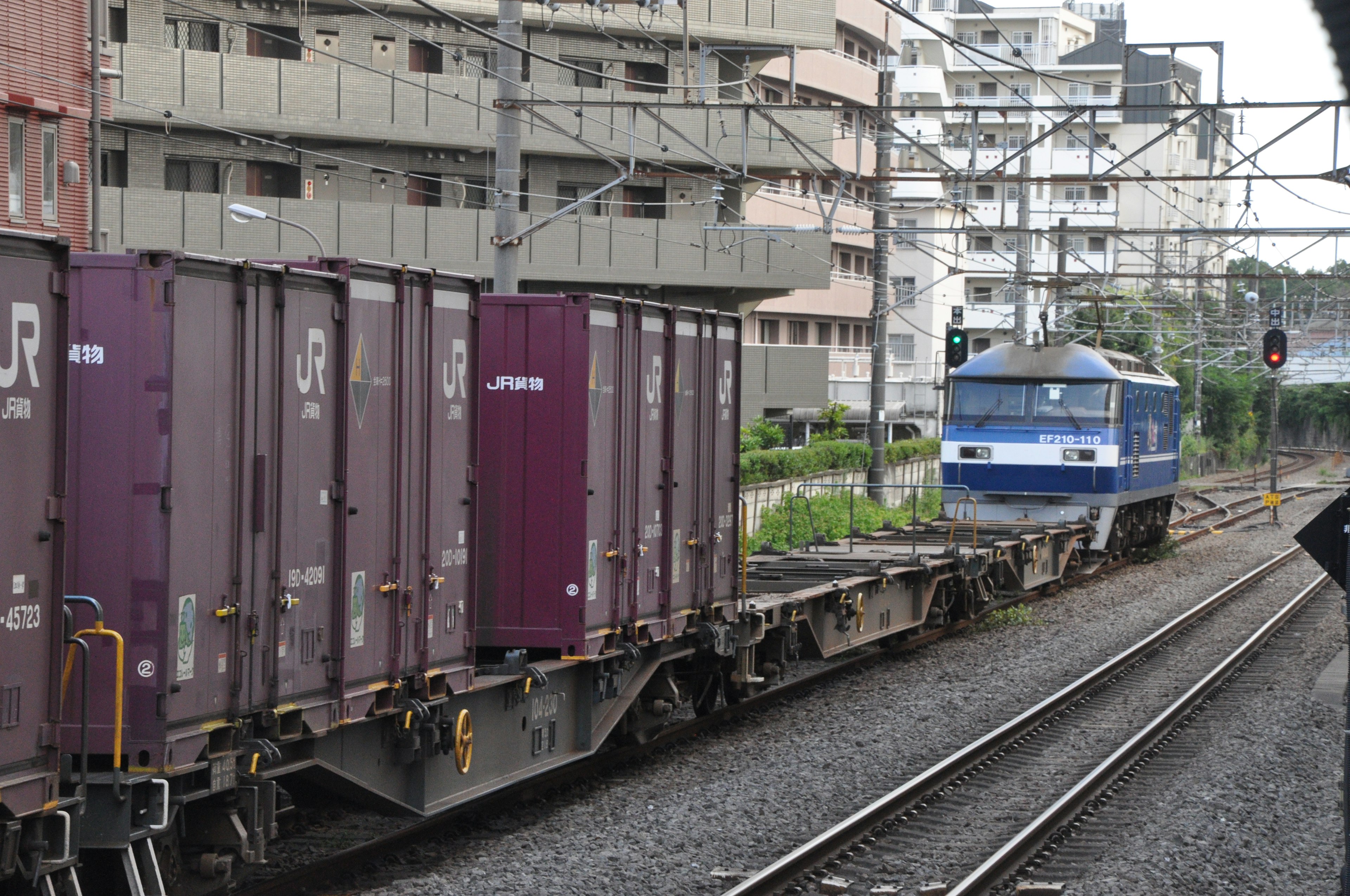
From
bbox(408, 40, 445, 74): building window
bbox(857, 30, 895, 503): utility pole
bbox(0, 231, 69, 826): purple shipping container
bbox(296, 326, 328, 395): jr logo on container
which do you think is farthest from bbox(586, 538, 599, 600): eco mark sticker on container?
bbox(408, 40, 445, 74): building window

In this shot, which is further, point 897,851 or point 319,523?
point 897,851

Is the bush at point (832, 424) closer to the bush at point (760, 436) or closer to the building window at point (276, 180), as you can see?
the bush at point (760, 436)

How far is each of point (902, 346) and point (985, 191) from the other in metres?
19.2

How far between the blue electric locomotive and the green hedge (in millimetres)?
4556

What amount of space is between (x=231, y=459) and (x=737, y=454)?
6.73 m

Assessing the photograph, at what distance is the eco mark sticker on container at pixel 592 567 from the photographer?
10.7 m

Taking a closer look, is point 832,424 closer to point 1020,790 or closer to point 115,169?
point 115,169

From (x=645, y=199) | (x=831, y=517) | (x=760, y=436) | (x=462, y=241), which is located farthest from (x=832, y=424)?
(x=462, y=241)

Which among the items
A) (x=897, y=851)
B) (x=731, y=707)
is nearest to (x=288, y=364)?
(x=897, y=851)

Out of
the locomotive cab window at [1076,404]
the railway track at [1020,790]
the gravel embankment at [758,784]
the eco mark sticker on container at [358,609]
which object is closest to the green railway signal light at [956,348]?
the locomotive cab window at [1076,404]

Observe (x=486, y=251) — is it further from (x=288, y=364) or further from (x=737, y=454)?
(x=288, y=364)

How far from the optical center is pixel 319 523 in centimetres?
811

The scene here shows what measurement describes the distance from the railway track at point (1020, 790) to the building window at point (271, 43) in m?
21.2

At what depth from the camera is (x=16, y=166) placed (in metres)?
25.2
